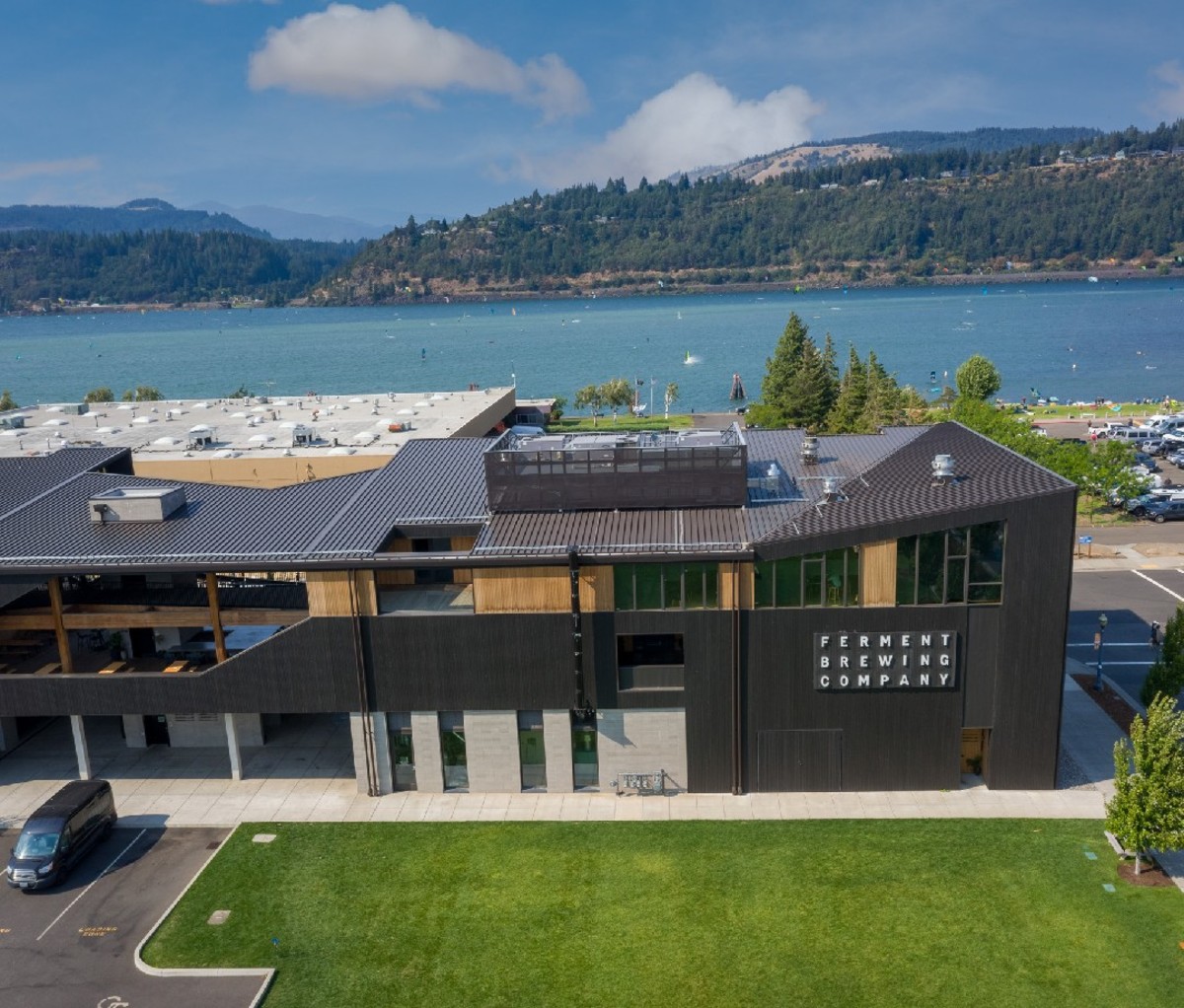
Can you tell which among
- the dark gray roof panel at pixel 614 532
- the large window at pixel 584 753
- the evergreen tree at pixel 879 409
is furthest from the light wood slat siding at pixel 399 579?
the evergreen tree at pixel 879 409

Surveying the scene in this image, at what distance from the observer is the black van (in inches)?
1018

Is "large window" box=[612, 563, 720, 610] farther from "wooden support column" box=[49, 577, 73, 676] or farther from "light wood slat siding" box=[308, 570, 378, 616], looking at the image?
"wooden support column" box=[49, 577, 73, 676]

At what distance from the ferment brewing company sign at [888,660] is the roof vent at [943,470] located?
14.8 ft

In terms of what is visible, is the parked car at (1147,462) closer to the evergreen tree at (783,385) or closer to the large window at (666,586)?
the evergreen tree at (783,385)

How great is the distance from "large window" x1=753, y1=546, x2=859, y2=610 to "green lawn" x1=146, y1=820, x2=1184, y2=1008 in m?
6.31

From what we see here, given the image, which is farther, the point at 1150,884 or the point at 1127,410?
the point at 1127,410

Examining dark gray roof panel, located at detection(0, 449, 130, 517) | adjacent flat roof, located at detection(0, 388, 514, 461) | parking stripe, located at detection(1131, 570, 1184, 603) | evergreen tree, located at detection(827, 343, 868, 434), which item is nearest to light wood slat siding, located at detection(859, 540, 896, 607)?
parking stripe, located at detection(1131, 570, 1184, 603)

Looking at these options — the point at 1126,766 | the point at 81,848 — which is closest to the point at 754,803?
the point at 1126,766

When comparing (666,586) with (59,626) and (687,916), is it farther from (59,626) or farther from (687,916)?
(59,626)

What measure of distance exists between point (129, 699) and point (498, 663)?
38.8 ft

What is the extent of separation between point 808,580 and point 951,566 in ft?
13.4

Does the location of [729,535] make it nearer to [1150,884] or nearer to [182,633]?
[1150,884]

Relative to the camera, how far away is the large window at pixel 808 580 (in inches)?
1118

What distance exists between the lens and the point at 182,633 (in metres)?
35.6
